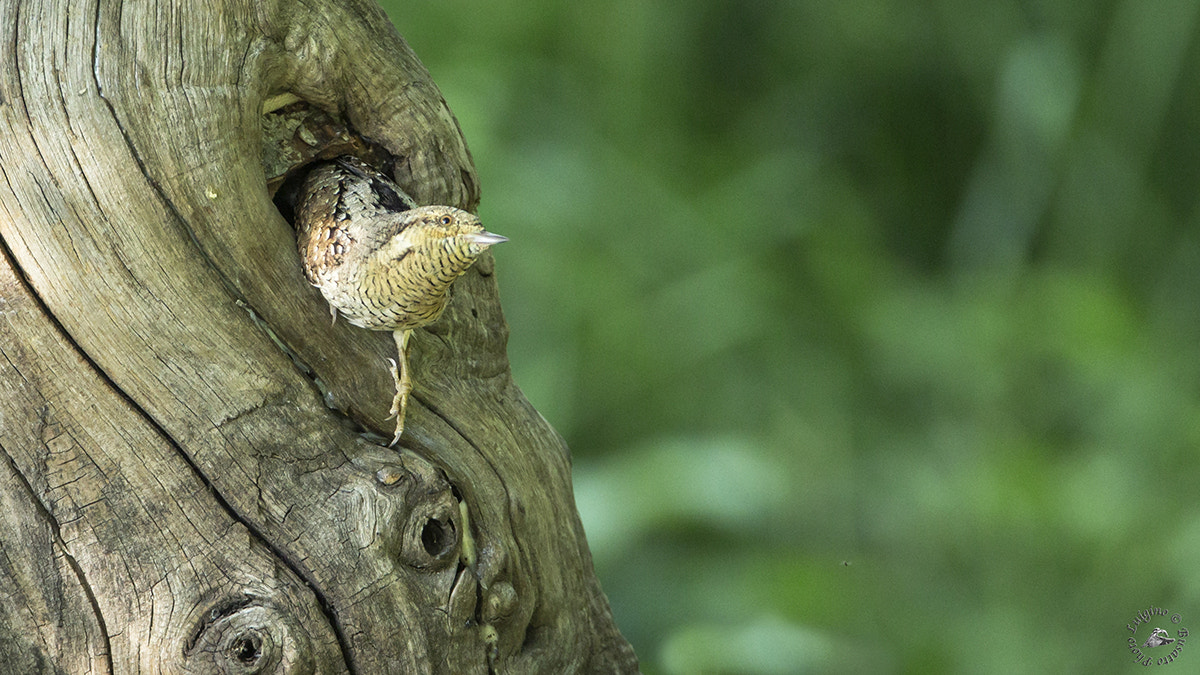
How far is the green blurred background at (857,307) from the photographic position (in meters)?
2.44

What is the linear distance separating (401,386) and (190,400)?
310mm

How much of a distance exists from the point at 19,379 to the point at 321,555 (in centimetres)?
46

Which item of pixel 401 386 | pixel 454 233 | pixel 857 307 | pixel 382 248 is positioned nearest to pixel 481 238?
pixel 454 233

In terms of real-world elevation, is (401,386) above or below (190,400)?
above

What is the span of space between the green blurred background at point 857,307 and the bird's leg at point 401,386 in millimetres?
1411

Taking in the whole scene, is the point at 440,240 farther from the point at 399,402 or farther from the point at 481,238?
the point at 399,402

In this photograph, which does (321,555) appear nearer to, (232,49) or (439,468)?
(439,468)

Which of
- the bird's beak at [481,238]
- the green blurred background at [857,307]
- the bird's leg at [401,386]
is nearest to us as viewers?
the bird's beak at [481,238]

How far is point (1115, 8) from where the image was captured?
98.5 inches

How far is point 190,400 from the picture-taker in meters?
1.29

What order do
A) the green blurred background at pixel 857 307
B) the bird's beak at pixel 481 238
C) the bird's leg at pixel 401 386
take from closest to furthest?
the bird's beak at pixel 481 238 → the bird's leg at pixel 401 386 → the green blurred background at pixel 857 307

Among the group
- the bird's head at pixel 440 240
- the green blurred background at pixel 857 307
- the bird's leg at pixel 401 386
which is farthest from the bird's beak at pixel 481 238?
the green blurred background at pixel 857 307

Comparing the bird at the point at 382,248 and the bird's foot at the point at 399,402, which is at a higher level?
the bird at the point at 382,248

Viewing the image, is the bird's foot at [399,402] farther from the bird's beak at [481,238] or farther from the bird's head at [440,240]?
the bird's beak at [481,238]
